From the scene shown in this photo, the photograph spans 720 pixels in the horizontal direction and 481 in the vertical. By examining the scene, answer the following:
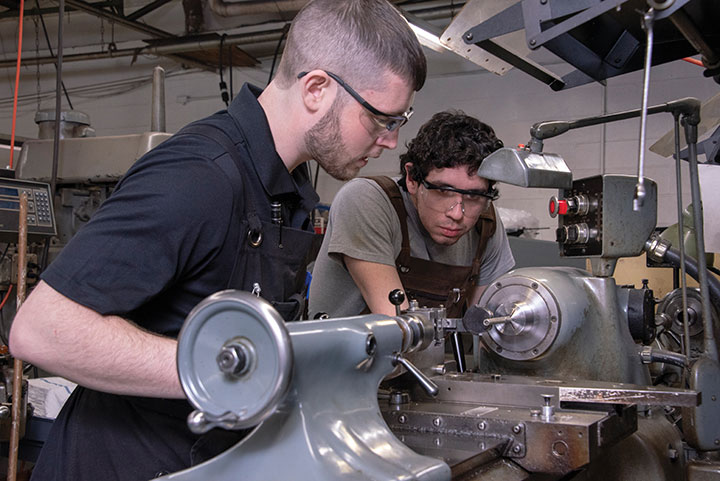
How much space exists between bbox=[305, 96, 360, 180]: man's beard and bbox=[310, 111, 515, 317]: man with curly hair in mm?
540

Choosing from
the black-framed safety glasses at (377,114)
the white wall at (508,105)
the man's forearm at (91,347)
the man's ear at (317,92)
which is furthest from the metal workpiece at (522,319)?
the white wall at (508,105)

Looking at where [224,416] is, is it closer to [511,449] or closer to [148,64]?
[511,449]

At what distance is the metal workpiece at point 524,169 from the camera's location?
4.22 ft

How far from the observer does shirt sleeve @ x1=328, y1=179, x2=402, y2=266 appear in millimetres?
1653

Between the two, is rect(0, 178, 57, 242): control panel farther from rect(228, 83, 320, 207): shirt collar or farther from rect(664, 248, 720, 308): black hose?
rect(664, 248, 720, 308): black hose

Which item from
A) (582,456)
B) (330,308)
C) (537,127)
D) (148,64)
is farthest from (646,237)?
(148,64)

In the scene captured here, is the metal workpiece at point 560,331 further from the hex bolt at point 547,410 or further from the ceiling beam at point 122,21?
the ceiling beam at point 122,21

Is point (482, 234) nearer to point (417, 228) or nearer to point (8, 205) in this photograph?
point (417, 228)

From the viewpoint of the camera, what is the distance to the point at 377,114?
3.57ft

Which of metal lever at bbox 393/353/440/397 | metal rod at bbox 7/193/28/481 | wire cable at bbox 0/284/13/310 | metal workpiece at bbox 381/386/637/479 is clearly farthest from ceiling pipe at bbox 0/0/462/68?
metal lever at bbox 393/353/440/397

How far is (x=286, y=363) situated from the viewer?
62 cm

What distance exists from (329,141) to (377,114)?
9 cm

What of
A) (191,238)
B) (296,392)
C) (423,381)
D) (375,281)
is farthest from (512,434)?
(375,281)

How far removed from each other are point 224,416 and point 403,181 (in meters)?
1.29
